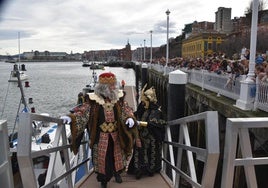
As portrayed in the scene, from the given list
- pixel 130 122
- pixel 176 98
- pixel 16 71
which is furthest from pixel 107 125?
pixel 16 71

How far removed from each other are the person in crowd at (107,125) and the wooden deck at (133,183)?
255 mm

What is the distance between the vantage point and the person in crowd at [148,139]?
4.56 m


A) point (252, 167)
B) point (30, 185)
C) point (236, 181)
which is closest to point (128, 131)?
point (30, 185)

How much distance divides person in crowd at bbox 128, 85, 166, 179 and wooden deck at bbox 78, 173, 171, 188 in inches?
3.7

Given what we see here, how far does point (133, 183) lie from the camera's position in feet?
14.5

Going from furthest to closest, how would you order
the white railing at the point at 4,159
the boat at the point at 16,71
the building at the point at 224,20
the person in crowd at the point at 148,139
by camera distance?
1. the building at the point at 224,20
2. the boat at the point at 16,71
3. the person in crowd at the point at 148,139
4. the white railing at the point at 4,159

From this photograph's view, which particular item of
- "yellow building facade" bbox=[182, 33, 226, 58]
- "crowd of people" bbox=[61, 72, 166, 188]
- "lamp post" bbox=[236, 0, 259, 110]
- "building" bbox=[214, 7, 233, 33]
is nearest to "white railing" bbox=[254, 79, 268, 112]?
"lamp post" bbox=[236, 0, 259, 110]

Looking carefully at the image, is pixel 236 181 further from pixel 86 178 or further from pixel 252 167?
pixel 252 167

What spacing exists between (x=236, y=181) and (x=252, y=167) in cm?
423

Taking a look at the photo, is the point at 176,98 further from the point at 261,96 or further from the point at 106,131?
the point at 261,96

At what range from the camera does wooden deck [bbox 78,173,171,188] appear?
429 centimetres

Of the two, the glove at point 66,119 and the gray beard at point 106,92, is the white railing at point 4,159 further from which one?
the gray beard at point 106,92

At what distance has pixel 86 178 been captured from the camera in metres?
4.55

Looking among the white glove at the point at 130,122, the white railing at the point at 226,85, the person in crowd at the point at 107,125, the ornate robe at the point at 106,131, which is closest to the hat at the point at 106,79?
the person in crowd at the point at 107,125
